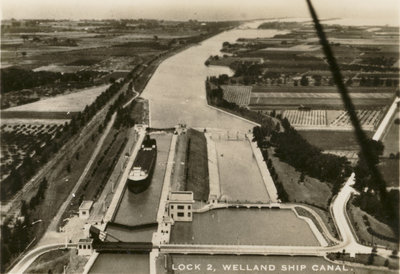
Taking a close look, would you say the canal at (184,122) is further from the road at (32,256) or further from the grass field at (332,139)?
the grass field at (332,139)

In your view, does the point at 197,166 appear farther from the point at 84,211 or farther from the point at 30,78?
the point at 30,78

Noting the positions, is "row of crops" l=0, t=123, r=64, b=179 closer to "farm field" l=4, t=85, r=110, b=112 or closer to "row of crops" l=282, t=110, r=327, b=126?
"farm field" l=4, t=85, r=110, b=112

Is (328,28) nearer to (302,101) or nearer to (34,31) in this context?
(302,101)

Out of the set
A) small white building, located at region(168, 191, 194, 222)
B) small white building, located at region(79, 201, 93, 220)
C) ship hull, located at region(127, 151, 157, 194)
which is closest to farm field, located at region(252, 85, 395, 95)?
ship hull, located at region(127, 151, 157, 194)

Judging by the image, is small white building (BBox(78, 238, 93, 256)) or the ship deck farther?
the ship deck

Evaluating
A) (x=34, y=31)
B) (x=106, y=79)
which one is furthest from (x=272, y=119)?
→ (x=34, y=31)

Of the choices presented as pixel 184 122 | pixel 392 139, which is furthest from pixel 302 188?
pixel 184 122

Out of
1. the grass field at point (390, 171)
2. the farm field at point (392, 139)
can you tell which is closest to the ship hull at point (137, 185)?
Result: the grass field at point (390, 171)
